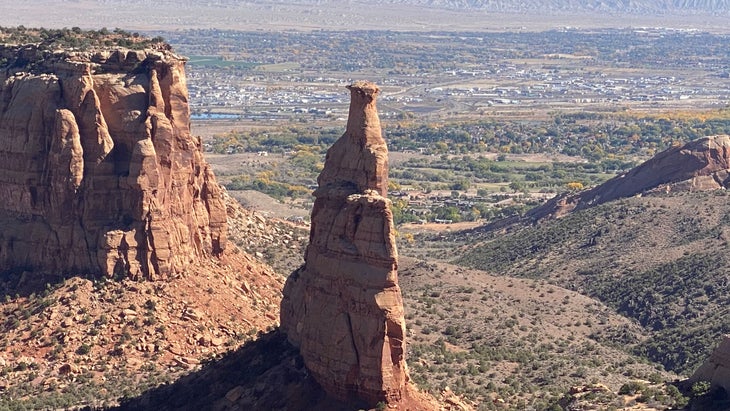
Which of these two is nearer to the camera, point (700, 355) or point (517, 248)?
point (700, 355)

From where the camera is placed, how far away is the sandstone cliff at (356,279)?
189 ft

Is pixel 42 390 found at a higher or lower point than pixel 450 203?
higher

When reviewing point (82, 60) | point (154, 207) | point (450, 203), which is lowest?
point (450, 203)

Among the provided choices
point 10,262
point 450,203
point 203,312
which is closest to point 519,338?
point 203,312

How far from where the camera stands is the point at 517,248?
125438mm

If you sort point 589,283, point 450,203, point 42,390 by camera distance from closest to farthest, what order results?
point 42,390 → point 589,283 → point 450,203

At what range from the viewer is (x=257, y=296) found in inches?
3282

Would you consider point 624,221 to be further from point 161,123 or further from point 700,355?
point 161,123

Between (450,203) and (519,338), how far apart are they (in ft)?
286

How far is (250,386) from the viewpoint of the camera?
63.7 metres

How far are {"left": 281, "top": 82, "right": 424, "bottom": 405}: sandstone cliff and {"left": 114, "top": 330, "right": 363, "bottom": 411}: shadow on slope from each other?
102cm

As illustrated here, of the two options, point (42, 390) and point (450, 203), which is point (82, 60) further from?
point (450, 203)

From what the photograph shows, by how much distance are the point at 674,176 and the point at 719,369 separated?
74.9m

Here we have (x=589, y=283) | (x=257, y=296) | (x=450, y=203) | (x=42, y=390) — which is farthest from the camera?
(x=450, y=203)
